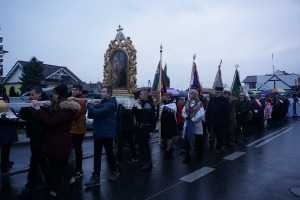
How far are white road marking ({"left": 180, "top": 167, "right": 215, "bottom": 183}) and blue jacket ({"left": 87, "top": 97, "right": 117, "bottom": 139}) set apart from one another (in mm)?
1772

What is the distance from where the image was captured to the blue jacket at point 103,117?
5.20m

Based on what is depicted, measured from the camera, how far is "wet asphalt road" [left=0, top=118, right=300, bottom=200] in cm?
487

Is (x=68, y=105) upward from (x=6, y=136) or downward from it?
upward

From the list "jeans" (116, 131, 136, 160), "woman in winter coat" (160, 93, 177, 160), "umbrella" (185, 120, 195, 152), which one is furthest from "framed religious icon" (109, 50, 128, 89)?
"umbrella" (185, 120, 195, 152)

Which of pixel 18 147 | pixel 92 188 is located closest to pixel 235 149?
A: pixel 92 188

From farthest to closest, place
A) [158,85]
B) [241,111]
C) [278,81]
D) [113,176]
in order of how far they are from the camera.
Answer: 1. [278,81]
2. [241,111]
3. [158,85]
4. [113,176]

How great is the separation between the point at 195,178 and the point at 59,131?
9.68 ft

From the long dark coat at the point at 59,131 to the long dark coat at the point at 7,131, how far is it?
92.8 inches

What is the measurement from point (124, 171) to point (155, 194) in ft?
5.36

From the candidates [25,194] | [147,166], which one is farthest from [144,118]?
[25,194]

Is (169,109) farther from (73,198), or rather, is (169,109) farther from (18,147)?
(18,147)

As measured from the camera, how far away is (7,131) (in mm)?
6332

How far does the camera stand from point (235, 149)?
29.5ft

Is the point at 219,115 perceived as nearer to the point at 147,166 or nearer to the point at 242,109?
the point at 242,109
